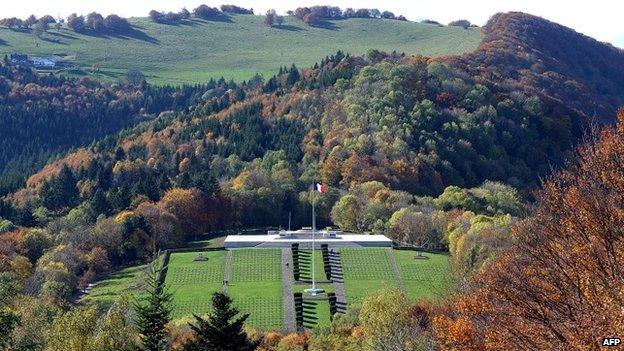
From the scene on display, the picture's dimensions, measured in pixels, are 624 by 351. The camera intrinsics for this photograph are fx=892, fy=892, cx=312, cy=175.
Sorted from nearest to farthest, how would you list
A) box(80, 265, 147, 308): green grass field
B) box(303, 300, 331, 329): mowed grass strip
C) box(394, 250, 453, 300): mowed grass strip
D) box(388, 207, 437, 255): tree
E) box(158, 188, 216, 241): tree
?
1. box(303, 300, 331, 329): mowed grass strip
2. box(80, 265, 147, 308): green grass field
3. box(394, 250, 453, 300): mowed grass strip
4. box(388, 207, 437, 255): tree
5. box(158, 188, 216, 241): tree

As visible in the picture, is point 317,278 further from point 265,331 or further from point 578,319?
point 578,319

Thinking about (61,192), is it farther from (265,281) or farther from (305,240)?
(265,281)

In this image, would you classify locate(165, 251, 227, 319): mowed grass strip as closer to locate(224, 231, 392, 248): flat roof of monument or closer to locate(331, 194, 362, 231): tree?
locate(224, 231, 392, 248): flat roof of monument

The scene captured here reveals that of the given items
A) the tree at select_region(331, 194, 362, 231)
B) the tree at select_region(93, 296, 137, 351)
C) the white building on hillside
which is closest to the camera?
the tree at select_region(93, 296, 137, 351)

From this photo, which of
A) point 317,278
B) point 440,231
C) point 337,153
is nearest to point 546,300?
point 317,278

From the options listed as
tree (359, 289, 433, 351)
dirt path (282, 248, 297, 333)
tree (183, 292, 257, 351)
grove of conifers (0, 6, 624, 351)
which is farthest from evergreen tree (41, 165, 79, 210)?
tree (183, 292, 257, 351)

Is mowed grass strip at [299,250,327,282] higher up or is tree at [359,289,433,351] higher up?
tree at [359,289,433,351]
